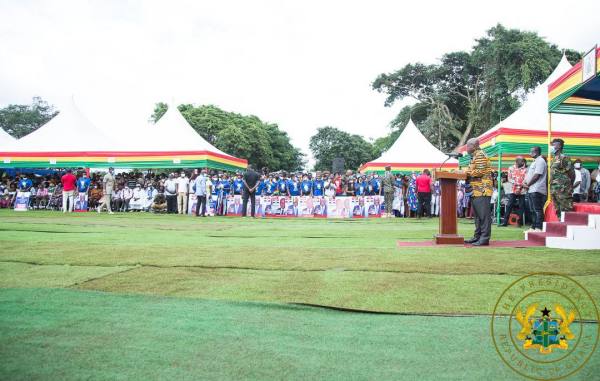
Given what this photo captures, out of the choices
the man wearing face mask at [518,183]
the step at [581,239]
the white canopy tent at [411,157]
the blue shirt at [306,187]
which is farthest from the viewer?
the white canopy tent at [411,157]

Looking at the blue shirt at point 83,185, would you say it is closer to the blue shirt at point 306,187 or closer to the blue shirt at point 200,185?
the blue shirt at point 200,185

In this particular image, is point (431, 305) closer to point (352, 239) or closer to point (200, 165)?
point (352, 239)

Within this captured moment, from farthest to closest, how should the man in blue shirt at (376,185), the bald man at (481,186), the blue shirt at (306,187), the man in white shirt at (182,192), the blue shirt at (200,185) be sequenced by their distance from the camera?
the blue shirt at (306,187) → the man in blue shirt at (376,185) → the man in white shirt at (182,192) → the blue shirt at (200,185) → the bald man at (481,186)

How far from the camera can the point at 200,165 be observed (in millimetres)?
20844

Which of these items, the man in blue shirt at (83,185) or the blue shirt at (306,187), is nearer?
the blue shirt at (306,187)

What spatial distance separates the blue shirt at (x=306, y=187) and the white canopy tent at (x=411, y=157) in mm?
4729

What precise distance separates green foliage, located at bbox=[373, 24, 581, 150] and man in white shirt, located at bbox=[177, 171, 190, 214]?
23.4 meters

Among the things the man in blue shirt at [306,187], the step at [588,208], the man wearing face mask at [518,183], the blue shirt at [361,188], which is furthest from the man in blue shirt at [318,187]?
the step at [588,208]

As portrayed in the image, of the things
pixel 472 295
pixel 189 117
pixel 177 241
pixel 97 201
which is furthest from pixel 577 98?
pixel 189 117

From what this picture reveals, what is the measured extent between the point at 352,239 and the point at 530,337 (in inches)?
258

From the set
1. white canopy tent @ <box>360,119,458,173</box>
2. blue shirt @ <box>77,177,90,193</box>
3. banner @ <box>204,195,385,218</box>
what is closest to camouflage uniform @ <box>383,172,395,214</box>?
banner @ <box>204,195,385,218</box>

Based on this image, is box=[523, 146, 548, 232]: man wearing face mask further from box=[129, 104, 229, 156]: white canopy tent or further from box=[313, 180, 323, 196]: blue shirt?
box=[129, 104, 229, 156]: white canopy tent

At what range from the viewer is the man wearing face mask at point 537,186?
955 cm

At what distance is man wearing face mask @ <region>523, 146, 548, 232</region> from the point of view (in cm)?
955
